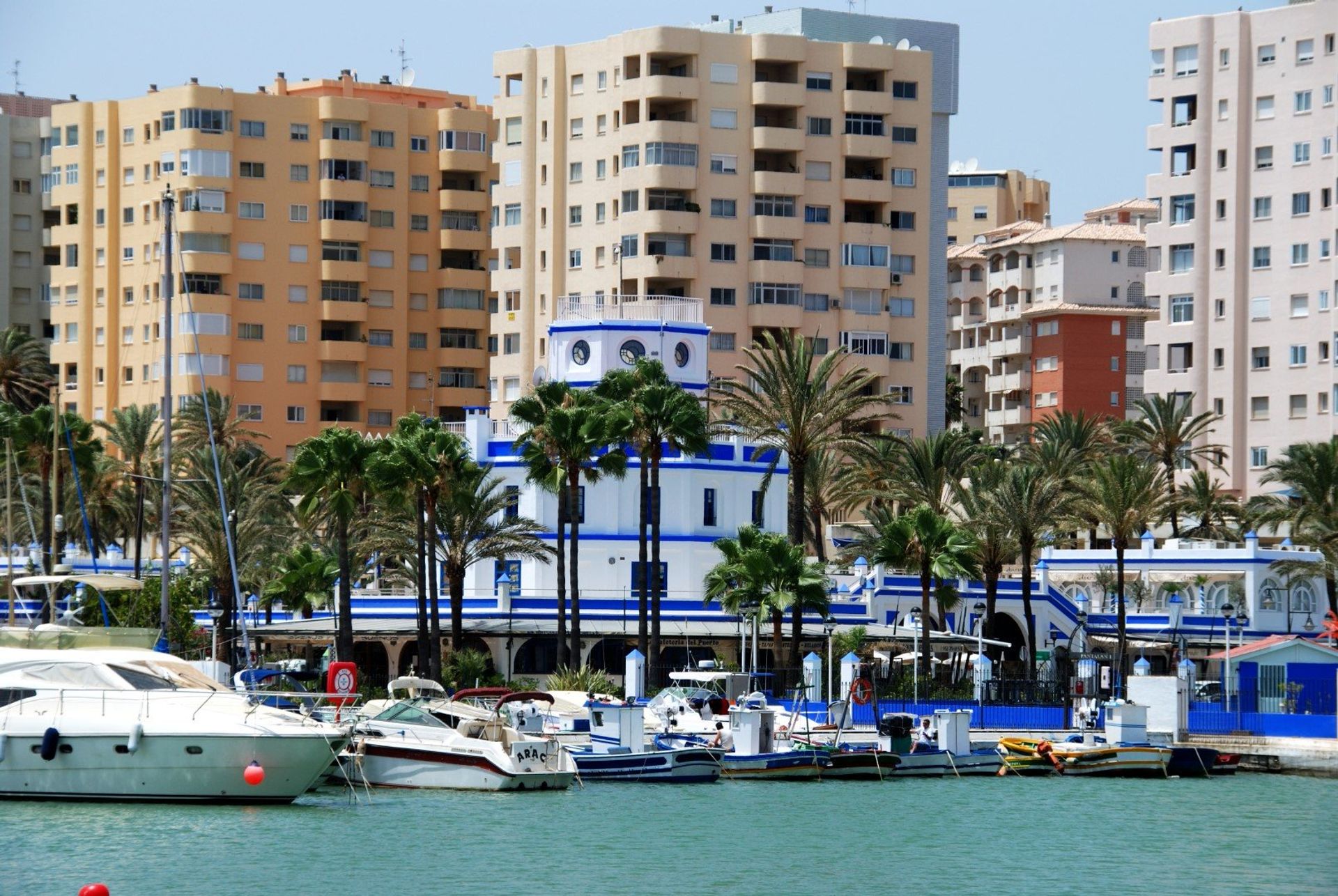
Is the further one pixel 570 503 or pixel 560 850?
pixel 570 503

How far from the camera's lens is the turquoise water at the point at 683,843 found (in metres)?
39.4

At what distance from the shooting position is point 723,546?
240 ft

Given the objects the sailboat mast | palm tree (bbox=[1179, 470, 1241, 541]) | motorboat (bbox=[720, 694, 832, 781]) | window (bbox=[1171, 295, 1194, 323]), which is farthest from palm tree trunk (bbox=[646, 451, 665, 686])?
window (bbox=[1171, 295, 1194, 323])

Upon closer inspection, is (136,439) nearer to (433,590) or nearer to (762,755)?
(433,590)

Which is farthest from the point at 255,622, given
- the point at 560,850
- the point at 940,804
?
the point at 560,850

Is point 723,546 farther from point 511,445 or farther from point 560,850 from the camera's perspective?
point 560,850

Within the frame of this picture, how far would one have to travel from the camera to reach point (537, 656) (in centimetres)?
7975

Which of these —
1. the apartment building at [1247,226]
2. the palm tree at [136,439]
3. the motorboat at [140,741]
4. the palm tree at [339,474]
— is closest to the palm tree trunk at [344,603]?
the palm tree at [339,474]

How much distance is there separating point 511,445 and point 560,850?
1585 inches

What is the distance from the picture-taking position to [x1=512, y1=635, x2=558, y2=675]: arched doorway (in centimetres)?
7944

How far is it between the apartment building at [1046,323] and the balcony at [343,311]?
37.6 meters

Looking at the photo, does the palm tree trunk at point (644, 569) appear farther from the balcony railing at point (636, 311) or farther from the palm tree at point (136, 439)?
the palm tree at point (136, 439)

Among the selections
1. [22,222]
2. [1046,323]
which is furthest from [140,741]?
[1046,323]

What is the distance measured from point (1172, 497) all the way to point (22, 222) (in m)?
81.3
